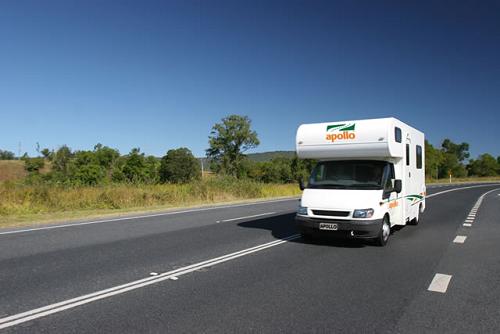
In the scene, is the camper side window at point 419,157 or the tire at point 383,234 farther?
the camper side window at point 419,157

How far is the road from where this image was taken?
13.2 feet

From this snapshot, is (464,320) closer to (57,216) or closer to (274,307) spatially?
(274,307)

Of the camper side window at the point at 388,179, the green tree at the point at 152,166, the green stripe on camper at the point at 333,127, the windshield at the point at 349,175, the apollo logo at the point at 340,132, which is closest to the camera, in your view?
the camper side window at the point at 388,179

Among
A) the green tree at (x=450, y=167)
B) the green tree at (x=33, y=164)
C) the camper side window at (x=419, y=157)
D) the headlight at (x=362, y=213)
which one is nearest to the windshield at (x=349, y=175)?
the headlight at (x=362, y=213)

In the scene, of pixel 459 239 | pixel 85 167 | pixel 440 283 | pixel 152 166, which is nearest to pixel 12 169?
pixel 85 167

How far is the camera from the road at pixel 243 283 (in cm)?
403

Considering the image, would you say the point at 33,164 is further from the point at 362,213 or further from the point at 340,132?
the point at 362,213

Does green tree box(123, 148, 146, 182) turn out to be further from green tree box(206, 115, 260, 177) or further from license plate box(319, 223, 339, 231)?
license plate box(319, 223, 339, 231)

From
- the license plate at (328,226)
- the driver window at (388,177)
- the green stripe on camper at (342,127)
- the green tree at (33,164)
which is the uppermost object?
the green tree at (33,164)

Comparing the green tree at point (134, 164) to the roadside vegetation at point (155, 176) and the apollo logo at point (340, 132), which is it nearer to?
the roadside vegetation at point (155, 176)

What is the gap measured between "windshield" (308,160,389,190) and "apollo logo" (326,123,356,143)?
2.02ft

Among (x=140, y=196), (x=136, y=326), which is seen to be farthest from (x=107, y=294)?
(x=140, y=196)

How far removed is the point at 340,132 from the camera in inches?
357

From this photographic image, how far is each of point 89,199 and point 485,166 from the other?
Result: 4928 inches
